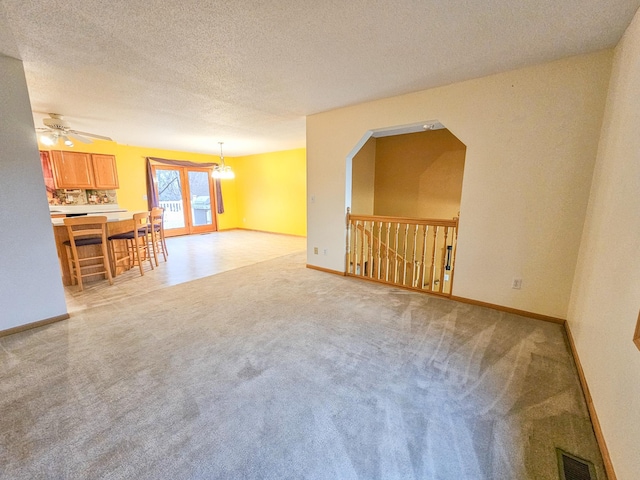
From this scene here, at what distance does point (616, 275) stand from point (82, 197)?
→ 27.5 ft

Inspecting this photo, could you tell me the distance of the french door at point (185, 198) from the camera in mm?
7366

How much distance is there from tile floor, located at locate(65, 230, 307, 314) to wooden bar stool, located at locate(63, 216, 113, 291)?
0.22 m

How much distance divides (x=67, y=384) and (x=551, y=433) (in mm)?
3027

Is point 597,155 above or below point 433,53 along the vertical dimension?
below

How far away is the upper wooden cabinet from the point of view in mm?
5305

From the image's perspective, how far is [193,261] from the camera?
5047 millimetres

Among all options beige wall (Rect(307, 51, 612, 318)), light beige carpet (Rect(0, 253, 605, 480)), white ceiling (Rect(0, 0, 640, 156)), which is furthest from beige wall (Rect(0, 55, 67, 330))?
beige wall (Rect(307, 51, 612, 318))

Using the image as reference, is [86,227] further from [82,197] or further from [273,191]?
[273,191]

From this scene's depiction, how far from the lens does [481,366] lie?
Result: 1.96 metres


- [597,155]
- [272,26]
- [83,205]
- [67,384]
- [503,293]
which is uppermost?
[272,26]

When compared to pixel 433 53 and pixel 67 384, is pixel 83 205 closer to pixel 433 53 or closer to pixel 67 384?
pixel 67 384

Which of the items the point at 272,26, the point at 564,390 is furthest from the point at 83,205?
the point at 564,390

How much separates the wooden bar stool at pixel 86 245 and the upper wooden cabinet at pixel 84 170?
2.65m

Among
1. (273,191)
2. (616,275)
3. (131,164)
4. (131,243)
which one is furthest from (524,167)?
(131,164)
